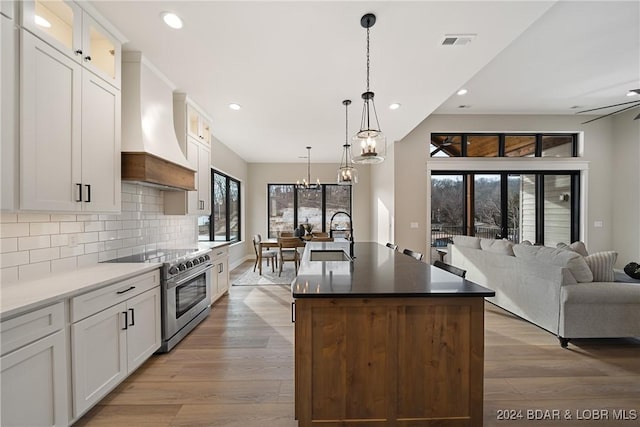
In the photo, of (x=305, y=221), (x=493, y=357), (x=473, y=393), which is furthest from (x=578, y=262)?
(x=305, y=221)

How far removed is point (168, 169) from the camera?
9.13ft

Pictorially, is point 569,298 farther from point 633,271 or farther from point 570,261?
point 633,271

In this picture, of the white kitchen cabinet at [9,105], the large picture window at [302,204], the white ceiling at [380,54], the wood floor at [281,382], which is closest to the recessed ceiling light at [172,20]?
the white ceiling at [380,54]

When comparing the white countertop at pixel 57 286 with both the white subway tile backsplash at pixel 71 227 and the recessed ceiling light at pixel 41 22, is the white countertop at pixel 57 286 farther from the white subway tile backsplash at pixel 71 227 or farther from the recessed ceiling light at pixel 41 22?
the recessed ceiling light at pixel 41 22

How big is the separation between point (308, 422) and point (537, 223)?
20.7 ft

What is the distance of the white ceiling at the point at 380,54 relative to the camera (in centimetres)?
199

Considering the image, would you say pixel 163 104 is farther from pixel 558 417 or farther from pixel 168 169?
pixel 558 417

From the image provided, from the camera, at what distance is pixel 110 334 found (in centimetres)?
185

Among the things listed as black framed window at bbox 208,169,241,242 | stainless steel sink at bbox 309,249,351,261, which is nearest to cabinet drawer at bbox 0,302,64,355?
stainless steel sink at bbox 309,249,351,261

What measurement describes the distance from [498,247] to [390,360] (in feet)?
9.39

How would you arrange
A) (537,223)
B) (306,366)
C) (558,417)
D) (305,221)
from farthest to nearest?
(305,221) → (537,223) → (558,417) → (306,366)

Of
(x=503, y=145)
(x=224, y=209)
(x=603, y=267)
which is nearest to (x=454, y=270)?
(x=603, y=267)

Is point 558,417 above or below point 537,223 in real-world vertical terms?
below

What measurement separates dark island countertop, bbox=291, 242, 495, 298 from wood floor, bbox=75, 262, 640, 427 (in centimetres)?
96
